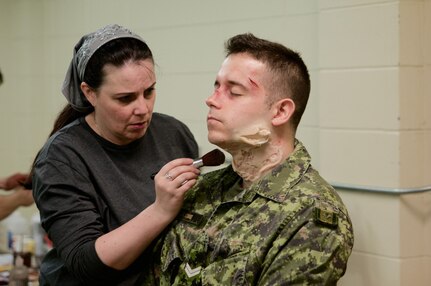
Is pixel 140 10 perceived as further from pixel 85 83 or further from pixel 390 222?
pixel 390 222

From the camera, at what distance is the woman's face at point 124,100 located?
6.19 ft

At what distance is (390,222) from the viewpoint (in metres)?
2.20

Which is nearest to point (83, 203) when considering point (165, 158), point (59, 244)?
point (59, 244)

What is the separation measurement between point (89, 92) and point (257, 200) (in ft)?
2.10

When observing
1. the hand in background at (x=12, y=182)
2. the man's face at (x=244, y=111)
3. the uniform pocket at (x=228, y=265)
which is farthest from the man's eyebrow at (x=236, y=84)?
the hand in background at (x=12, y=182)

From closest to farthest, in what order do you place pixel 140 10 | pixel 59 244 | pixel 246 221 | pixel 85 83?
pixel 246 221
pixel 59 244
pixel 85 83
pixel 140 10

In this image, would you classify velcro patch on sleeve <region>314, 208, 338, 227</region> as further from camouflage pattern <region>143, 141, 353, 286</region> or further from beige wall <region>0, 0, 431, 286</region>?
beige wall <region>0, 0, 431, 286</region>

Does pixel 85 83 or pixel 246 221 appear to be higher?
pixel 85 83

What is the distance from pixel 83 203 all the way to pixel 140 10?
1679mm

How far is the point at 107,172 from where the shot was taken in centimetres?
188

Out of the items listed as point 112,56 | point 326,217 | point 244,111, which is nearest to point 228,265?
point 326,217

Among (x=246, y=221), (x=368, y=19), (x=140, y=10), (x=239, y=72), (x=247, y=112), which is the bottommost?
(x=246, y=221)

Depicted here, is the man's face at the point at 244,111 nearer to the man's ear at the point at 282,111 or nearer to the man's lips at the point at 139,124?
the man's ear at the point at 282,111

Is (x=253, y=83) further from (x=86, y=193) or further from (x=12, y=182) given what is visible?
(x=12, y=182)
